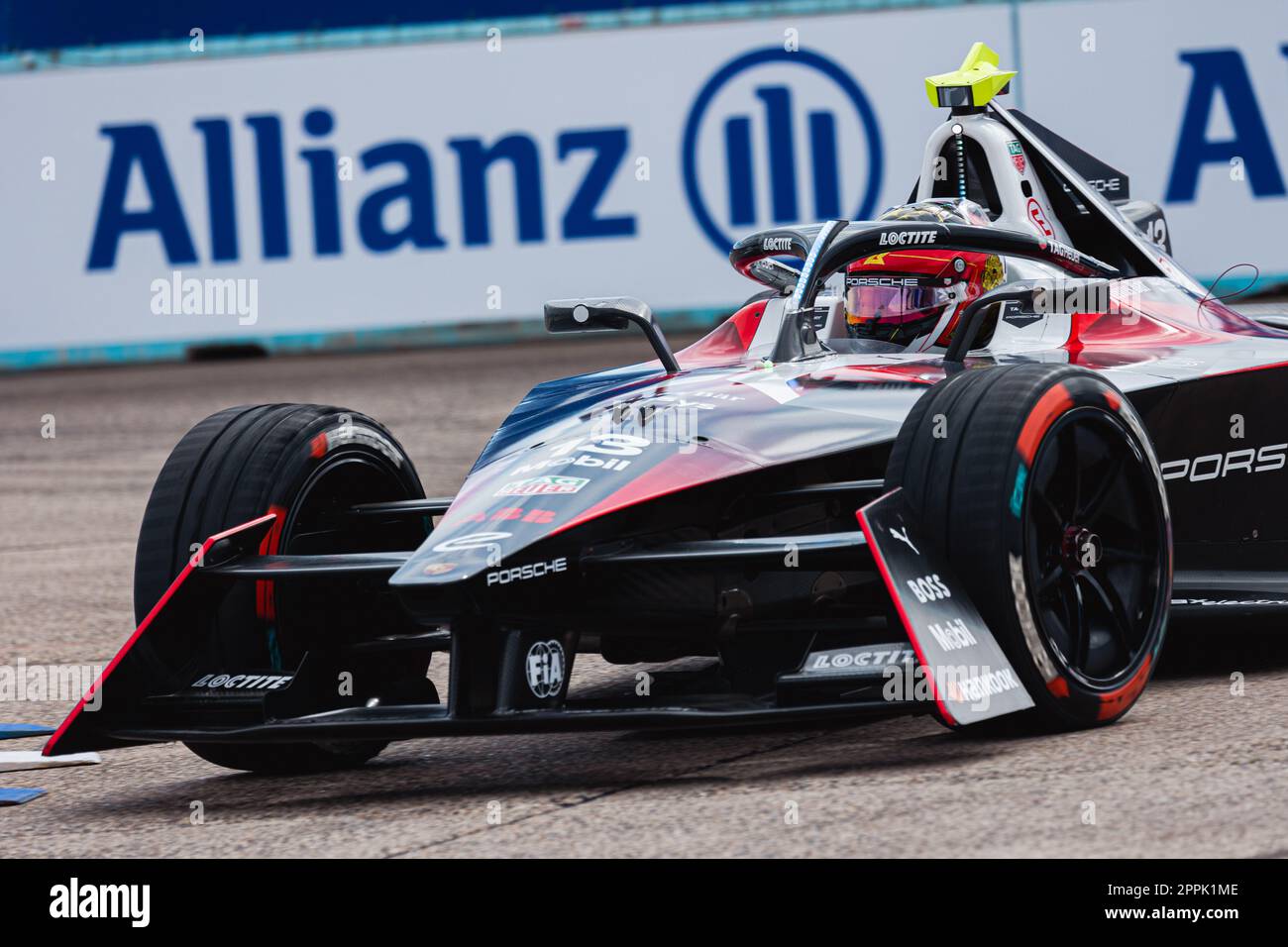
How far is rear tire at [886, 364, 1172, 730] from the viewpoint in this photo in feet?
16.4

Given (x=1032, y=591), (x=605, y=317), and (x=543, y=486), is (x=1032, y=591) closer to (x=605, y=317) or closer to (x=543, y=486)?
(x=543, y=486)

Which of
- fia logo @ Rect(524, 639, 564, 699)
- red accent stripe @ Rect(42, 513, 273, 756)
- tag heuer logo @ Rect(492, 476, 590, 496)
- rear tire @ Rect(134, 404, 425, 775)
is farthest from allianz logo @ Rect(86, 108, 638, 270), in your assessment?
fia logo @ Rect(524, 639, 564, 699)

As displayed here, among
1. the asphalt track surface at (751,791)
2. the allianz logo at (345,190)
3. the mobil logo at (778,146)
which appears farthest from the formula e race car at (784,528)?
the allianz logo at (345,190)

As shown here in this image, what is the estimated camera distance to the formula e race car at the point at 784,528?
16.3 ft

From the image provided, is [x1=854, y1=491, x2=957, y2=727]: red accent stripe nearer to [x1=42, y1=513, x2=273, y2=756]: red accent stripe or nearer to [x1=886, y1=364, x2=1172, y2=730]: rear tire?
[x1=886, y1=364, x2=1172, y2=730]: rear tire

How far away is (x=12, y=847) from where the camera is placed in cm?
490

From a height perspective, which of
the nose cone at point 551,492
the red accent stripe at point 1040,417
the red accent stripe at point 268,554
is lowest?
the red accent stripe at point 268,554

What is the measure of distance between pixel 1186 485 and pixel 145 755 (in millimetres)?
3034

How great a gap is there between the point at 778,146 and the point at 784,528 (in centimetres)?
1174

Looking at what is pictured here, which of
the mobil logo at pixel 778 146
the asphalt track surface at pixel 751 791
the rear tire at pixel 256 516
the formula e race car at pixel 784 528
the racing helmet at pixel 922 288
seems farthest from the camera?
the mobil logo at pixel 778 146

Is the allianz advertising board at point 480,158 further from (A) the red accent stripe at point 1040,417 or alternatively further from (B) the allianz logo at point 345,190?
(A) the red accent stripe at point 1040,417

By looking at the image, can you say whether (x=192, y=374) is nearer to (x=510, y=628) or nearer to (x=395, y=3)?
(x=395, y=3)

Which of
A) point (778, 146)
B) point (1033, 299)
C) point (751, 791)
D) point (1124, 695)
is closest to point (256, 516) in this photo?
point (751, 791)
